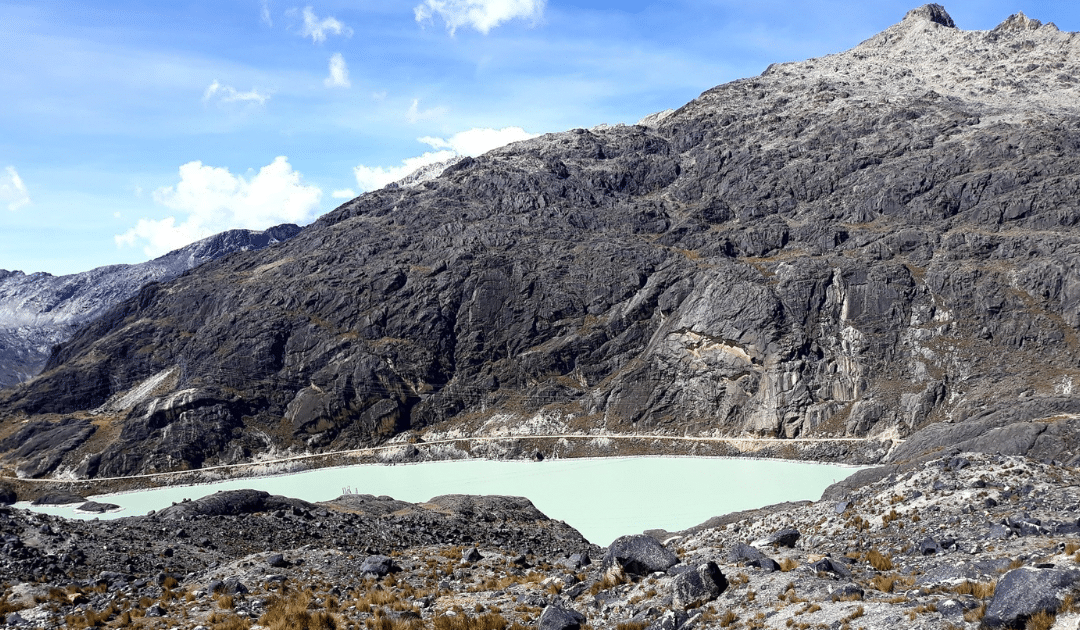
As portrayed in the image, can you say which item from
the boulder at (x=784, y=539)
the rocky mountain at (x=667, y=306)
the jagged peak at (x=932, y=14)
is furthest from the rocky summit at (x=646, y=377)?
the jagged peak at (x=932, y=14)

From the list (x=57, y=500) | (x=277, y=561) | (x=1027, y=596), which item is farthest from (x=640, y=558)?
(x=57, y=500)

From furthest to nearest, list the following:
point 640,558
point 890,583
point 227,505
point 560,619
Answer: point 227,505
point 640,558
point 560,619
point 890,583

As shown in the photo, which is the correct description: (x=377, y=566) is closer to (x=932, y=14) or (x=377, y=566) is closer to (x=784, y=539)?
(x=784, y=539)

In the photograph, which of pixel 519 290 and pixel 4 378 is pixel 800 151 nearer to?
pixel 519 290

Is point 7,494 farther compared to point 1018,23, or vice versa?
point 1018,23

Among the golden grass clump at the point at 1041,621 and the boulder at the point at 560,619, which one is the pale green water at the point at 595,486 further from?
the golden grass clump at the point at 1041,621

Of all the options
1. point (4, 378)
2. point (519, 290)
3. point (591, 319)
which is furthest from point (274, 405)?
point (4, 378)
